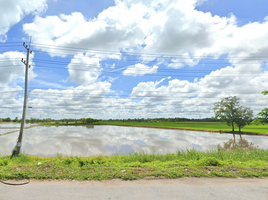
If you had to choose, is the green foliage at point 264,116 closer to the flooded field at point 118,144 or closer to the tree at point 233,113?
the flooded field at point 118,144

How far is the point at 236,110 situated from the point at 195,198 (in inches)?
2167

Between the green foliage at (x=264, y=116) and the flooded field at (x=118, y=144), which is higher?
the green foliage at (x=264, y=116)

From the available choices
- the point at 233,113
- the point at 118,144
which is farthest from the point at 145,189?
the point at 233,113

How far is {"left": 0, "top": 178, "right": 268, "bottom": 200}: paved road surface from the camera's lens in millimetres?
5000

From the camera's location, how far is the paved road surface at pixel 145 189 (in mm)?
5000

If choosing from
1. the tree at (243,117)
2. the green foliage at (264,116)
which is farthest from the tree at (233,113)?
the green foliage at (264,116)

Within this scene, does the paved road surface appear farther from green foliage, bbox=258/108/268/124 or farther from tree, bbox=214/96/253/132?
tree, bbox=214/96/253/132

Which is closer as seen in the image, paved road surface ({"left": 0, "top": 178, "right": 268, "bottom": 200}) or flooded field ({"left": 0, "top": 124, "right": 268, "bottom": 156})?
paved road surface ({"left": 0, "top": 178, "right": 268, "bottom": 200})

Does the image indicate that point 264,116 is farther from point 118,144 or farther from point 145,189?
point 118,144

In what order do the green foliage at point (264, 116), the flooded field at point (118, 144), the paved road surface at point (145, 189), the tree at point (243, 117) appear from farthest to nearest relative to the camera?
1. the tree at point (243, 117)
2. the flooded field at point (118, 144)
3. the green foliage at point (264, 116)
4. the paved road surface at point (145, 189)

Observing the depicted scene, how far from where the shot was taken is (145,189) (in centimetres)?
545

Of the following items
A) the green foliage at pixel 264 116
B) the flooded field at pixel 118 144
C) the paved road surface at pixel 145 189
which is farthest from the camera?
the flooded field at pixel 118 144

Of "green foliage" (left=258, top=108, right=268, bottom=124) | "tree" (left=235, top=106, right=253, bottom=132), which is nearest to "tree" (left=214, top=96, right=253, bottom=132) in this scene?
"tree" (left=235, top=106, right=253, bottom=132)

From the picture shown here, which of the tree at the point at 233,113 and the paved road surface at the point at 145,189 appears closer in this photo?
the paved road surface at the point at 145,189
